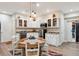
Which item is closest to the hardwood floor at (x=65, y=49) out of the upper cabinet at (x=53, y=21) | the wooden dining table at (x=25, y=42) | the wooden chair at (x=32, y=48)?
the wooden dining table at (x=25, y=42)

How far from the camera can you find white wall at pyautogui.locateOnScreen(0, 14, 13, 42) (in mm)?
2822

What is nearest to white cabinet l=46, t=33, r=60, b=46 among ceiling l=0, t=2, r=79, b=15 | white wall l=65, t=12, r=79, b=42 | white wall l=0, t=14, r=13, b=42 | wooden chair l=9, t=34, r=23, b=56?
white wall l=65, t=12, r=79, b=42

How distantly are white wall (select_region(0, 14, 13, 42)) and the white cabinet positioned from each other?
925 mm

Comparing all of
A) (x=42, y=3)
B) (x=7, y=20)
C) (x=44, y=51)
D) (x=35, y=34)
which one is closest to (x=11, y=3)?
(x=7, y=20)

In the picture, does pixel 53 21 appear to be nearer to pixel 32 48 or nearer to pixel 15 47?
pixel 32 48

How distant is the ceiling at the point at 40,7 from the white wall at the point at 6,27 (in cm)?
16

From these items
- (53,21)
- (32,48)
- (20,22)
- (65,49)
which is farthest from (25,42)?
(65,49)

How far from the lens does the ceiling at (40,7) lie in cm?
272

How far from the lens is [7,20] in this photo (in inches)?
112

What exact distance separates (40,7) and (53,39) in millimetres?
882

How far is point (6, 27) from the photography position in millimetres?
2857

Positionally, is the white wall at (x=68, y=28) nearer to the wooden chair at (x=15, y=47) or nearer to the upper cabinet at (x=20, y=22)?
the upper cabinet at (x=20, y=22)

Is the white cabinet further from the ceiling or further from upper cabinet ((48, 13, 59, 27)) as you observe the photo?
the ceiling

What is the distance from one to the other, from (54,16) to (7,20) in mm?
1170
